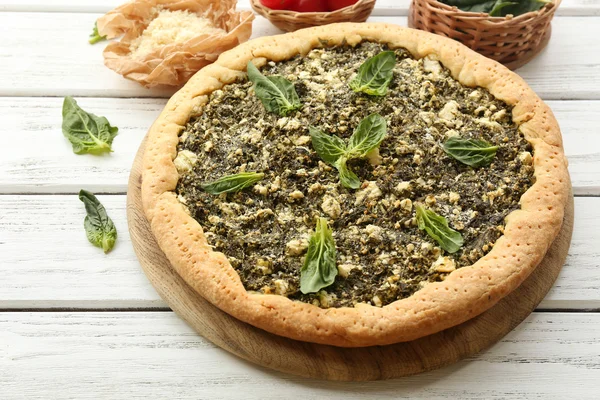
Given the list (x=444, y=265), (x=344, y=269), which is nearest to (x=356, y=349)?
(x=344, y=269)

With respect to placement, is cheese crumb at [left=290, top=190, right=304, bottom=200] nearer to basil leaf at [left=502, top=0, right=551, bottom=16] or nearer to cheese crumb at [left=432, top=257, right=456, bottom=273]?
cheese crumb at [left=432, top=257, right=456, bottom=273]

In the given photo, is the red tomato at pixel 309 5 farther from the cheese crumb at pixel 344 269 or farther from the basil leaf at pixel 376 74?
the cheese crumb at pixel 344 269

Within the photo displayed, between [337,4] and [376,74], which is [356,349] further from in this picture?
[337,4]

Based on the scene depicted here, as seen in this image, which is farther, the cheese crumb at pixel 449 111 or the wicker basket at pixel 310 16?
the wicker basket at pixel 310 16

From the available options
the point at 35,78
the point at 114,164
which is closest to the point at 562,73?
the point at 114,164

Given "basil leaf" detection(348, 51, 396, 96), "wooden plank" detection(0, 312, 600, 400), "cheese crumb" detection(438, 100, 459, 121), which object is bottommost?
"wooden plank" detection(0, 312, 600, 400)

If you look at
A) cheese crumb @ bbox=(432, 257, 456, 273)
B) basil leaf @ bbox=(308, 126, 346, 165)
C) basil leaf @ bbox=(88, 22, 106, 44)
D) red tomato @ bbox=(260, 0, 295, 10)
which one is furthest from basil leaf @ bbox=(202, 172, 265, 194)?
basil leaf @ bbox=(88, 22, 106, 44)

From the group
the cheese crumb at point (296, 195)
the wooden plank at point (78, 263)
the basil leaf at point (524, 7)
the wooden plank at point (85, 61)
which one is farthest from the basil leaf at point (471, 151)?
the basil leaf at point (524, 7)
